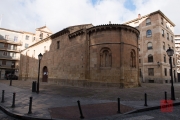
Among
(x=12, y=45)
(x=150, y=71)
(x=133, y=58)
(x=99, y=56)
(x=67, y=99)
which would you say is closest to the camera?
(x=67, y=99)

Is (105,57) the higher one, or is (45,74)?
(105,57)

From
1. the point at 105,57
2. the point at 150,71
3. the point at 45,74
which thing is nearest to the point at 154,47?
the point at 150,71

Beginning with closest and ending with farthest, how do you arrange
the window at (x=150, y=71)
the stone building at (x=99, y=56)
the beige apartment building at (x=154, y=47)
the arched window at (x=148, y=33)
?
the stone building at (x=99, y=56) < the beige apartment building at (x=154, y=47) < the window at (x=150, y=71) < the arched window at (x=148, y=33)

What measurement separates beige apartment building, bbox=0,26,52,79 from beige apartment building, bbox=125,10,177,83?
28.2 m

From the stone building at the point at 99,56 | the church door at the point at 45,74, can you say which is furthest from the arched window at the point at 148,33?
the church door at the point at 45,74

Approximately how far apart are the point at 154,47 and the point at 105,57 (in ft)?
58.2

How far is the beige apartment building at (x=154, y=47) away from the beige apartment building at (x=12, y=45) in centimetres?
2818

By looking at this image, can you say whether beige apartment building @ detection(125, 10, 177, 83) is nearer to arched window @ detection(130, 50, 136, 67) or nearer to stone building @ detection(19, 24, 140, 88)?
stone building @ detection(19, 24, 140, 88)

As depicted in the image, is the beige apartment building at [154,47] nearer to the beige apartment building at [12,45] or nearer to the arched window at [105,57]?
the arched window at [105,57]

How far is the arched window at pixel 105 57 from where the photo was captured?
51.5ft

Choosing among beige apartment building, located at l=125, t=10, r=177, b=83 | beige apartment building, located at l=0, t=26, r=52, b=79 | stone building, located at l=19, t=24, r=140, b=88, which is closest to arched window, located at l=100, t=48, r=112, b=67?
stone building, located at l=19, t=24, r=140, b=88

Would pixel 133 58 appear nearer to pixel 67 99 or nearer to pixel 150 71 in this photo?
pixel 67 99

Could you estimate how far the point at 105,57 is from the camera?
15.9 metres

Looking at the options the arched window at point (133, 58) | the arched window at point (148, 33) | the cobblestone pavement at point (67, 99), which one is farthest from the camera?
the arched window at point (148, 33)
